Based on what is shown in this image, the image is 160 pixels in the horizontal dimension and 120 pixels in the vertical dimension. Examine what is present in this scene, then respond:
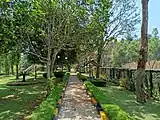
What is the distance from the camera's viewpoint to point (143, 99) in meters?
16.3

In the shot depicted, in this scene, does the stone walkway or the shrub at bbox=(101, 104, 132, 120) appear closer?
the shrub at bbox=(101, 104, 132, 120)

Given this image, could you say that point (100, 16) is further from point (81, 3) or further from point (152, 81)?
point (152, 81)

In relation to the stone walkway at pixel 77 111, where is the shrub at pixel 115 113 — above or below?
above

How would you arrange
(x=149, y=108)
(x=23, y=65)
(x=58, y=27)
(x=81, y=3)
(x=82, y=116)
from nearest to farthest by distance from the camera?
(x=82, y=116) < (x=149, y=108) < (x=81, y=3) < (x=58, y=27) < (x=23, y=65)

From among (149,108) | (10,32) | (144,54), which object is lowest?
(149,108)

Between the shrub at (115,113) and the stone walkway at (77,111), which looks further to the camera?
the stone walkway at (77,111)

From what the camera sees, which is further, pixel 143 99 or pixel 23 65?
pixel 23 65

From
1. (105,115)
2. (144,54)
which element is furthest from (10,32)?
(105,115)

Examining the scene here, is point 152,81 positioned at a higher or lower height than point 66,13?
lower

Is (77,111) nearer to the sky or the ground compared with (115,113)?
nearer to the ground

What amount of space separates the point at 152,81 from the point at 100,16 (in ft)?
19.6

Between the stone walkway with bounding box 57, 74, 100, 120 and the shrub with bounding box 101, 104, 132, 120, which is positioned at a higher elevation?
the shrub with bounding box 101, 104, 132, 120

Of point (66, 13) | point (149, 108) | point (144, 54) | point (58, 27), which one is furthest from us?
point (58, 27)

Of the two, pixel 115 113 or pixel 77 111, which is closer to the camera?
pixel 115 113
